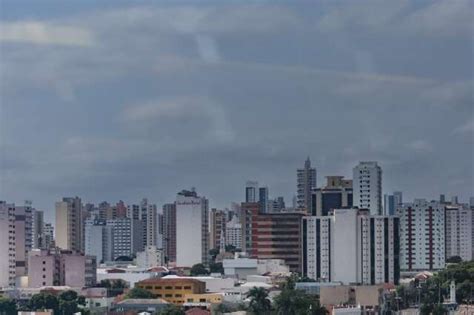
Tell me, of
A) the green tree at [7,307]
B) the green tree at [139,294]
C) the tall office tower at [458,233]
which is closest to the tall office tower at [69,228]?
the tall office tower at [458,233]

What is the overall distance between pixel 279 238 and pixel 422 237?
2.06 m

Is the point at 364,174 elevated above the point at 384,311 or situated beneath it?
elevated above

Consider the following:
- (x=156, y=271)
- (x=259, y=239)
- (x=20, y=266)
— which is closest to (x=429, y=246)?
(x=259, y=239)

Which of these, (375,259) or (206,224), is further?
(206,224)

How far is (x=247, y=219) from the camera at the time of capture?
22.4 meters

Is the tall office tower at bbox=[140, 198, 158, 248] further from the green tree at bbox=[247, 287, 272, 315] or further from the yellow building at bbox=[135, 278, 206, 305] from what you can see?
the green tree at bbox=[247, 287, 272, 315]

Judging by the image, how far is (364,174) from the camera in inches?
761

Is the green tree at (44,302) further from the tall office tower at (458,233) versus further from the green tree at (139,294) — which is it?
the tall office tower at (458,233)

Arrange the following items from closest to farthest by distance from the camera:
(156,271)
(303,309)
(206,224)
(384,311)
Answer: (303,309) < (384,311) < (156,271) < (206,224)

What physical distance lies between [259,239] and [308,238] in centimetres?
201

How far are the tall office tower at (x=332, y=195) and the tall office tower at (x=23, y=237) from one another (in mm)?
3015

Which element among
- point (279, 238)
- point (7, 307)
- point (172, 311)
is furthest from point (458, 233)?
point (7, 307)

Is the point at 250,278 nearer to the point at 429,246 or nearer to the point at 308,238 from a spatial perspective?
the point at 308,238

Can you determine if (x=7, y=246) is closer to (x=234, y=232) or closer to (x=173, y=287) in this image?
(x=173, y=287)
